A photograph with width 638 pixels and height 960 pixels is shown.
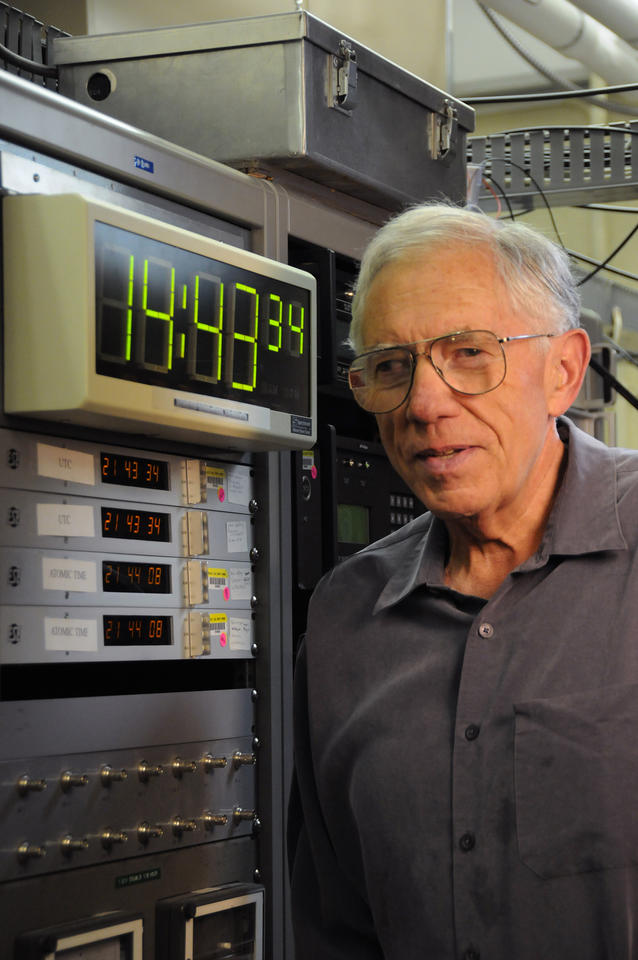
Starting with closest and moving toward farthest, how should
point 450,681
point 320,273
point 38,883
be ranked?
point 450,681
point 38,883
point 320,273

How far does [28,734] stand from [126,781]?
0.19 metres

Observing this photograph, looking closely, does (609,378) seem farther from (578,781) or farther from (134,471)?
(578,781)

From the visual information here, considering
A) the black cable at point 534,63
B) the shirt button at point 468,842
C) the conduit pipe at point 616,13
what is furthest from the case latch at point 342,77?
the black cable at point 534,63

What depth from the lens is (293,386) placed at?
6.28 ft

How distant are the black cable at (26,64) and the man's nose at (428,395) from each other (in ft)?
3.04

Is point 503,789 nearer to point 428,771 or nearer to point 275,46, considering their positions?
point 428,771

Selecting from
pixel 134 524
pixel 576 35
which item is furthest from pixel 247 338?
pixel 576 35

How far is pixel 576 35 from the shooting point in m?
3.62

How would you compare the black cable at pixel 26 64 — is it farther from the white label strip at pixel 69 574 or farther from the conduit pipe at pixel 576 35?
the conduit pipe at pixel 576 35

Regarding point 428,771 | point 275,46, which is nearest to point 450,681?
point 428,771

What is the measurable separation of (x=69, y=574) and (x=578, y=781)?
2.24ft

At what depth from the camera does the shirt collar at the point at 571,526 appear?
1.35 metres

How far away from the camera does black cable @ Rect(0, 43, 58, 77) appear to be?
1.92 meters

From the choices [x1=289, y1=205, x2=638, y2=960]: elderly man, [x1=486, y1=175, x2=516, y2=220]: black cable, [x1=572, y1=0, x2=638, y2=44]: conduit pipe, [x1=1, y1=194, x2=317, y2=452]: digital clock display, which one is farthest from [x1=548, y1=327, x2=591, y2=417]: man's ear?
[x1=572, y1=0, x2=638, y2=44]: conduit pipe
